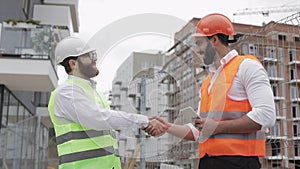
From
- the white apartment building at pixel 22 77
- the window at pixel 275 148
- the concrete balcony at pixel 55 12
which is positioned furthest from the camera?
the concrete balcony at pixel 55 12

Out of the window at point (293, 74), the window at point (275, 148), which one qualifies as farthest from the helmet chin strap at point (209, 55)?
the window at point (293, 74)

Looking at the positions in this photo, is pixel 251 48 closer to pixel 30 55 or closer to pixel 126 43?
pixel 126 43

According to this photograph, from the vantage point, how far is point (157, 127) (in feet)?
9.05

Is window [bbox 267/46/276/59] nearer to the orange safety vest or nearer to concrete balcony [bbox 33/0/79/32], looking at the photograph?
the orange safety vest

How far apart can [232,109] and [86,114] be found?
92 cm

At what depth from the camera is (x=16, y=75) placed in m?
11.7

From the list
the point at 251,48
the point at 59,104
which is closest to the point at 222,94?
the point at 59,104

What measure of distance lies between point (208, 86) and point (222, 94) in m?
0.20

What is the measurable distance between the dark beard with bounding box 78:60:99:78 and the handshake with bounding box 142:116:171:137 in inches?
19.5

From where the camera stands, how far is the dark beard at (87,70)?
2865mm

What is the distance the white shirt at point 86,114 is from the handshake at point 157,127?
33 mm

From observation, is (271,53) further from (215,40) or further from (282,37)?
(215,40)

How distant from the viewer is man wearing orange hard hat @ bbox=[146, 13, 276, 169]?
7.17 ft

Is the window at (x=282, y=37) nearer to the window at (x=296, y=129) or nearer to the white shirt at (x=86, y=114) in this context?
the window at (x=296, y=129)
